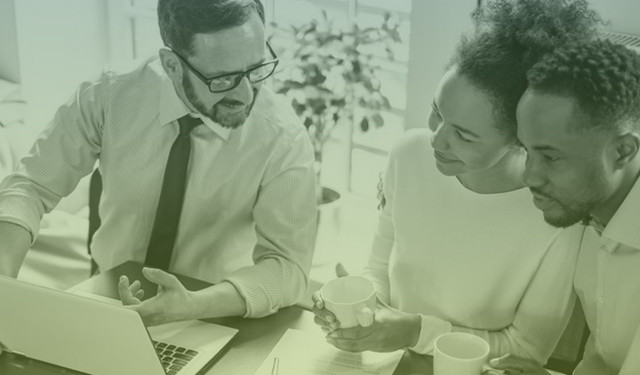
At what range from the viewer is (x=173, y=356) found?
5.38 feet

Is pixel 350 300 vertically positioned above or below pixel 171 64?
below

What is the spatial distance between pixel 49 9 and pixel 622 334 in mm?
1398

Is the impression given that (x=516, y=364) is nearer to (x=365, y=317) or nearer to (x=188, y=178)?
(x=365, y=317)

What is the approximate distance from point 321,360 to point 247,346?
15cm

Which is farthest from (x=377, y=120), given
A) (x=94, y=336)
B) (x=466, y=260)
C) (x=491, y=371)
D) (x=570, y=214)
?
(x=94, y=336)

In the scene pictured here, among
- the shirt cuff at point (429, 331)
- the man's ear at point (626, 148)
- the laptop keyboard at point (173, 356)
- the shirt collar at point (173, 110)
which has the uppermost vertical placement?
the man's ear at point (626, 148)

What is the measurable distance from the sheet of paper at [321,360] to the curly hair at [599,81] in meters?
0.55

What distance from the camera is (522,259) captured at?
1666 millimetres

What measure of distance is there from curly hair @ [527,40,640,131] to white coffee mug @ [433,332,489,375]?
0.41 metres

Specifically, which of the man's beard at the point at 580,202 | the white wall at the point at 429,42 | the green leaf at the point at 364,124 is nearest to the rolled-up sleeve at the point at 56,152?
the green leaf at the point at 364,124

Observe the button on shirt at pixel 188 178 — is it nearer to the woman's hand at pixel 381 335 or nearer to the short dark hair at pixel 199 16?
the short dark hair at pixel 199 16

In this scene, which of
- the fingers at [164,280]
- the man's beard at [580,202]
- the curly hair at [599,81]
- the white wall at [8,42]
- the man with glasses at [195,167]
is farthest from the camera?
the white wall at [8,42]

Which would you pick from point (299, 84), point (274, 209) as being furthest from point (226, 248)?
point (299, 84)

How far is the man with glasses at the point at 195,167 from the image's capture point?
5.83 ft
